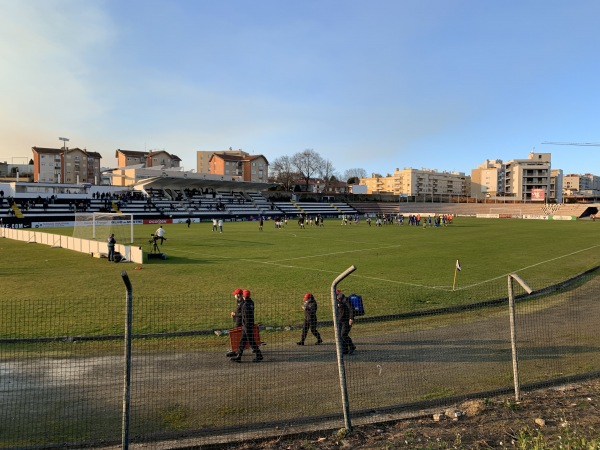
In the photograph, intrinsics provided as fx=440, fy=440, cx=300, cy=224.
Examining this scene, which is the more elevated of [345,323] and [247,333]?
[345,323]

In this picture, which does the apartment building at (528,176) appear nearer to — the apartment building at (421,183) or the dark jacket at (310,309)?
the apartment building at (421,183)

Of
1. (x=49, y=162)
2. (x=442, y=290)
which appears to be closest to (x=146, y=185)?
(x=49, y=162)

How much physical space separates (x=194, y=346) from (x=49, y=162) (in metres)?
115

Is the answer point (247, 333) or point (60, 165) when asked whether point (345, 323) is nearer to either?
point (247, 333)

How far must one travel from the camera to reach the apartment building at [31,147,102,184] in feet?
346

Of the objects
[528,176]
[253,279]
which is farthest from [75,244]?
[528,176]

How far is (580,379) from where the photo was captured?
7.52 metres

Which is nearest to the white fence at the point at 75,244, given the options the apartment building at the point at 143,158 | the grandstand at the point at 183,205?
the grandstand at the point at 183,205

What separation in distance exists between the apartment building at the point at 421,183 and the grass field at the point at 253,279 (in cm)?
14263

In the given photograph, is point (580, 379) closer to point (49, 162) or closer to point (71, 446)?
point (71, 446)

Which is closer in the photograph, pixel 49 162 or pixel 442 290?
pixel 442 290

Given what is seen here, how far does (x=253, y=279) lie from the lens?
58.5 feet

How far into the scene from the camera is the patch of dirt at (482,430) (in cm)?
530

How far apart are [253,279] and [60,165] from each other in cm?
10715
